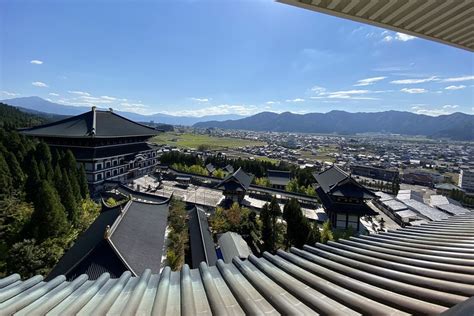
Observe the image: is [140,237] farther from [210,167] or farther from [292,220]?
[210,167]

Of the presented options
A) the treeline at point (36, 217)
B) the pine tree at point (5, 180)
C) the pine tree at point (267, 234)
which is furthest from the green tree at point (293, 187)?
the pine tree at point (5, 180)

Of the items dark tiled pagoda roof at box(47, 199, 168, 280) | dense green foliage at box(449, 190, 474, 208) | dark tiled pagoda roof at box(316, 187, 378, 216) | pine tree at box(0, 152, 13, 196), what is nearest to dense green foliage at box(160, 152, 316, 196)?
dark tiled pagoda roof at box(316, 187, 378, 216)

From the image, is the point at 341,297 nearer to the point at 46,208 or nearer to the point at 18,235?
the point at 46,208

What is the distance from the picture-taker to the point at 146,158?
3872 cm

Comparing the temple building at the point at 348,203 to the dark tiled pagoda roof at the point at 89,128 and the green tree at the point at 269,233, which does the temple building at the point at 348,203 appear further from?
the dark tiled pagoda roof at the point at 89,128

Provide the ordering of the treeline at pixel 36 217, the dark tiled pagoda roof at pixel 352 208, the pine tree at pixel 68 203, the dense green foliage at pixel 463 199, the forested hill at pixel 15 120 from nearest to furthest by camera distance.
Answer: the treeline at pixel 36 217 → the pine tree at pixel 68 203 → the dark tiled pagoda roof at pixel 352 208 → the dense green foliage at pixel 463 199 → the forested hill at pixel 15 120

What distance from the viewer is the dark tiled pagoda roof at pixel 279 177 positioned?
3822cm

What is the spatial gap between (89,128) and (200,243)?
2248 centimetres

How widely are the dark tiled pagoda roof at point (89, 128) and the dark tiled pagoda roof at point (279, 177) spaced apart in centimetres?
1950

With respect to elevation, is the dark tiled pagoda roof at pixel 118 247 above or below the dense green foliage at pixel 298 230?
above

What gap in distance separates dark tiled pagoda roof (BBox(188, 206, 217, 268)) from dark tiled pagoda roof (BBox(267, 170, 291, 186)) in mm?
20809

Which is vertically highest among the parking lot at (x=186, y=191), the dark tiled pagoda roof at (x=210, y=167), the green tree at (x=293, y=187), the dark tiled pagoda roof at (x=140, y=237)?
the dark tiled pagoda roof at (x=140, y=237)

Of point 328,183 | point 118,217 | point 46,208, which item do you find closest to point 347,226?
point 328,183

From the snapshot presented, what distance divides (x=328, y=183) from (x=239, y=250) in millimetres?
A: 13174
